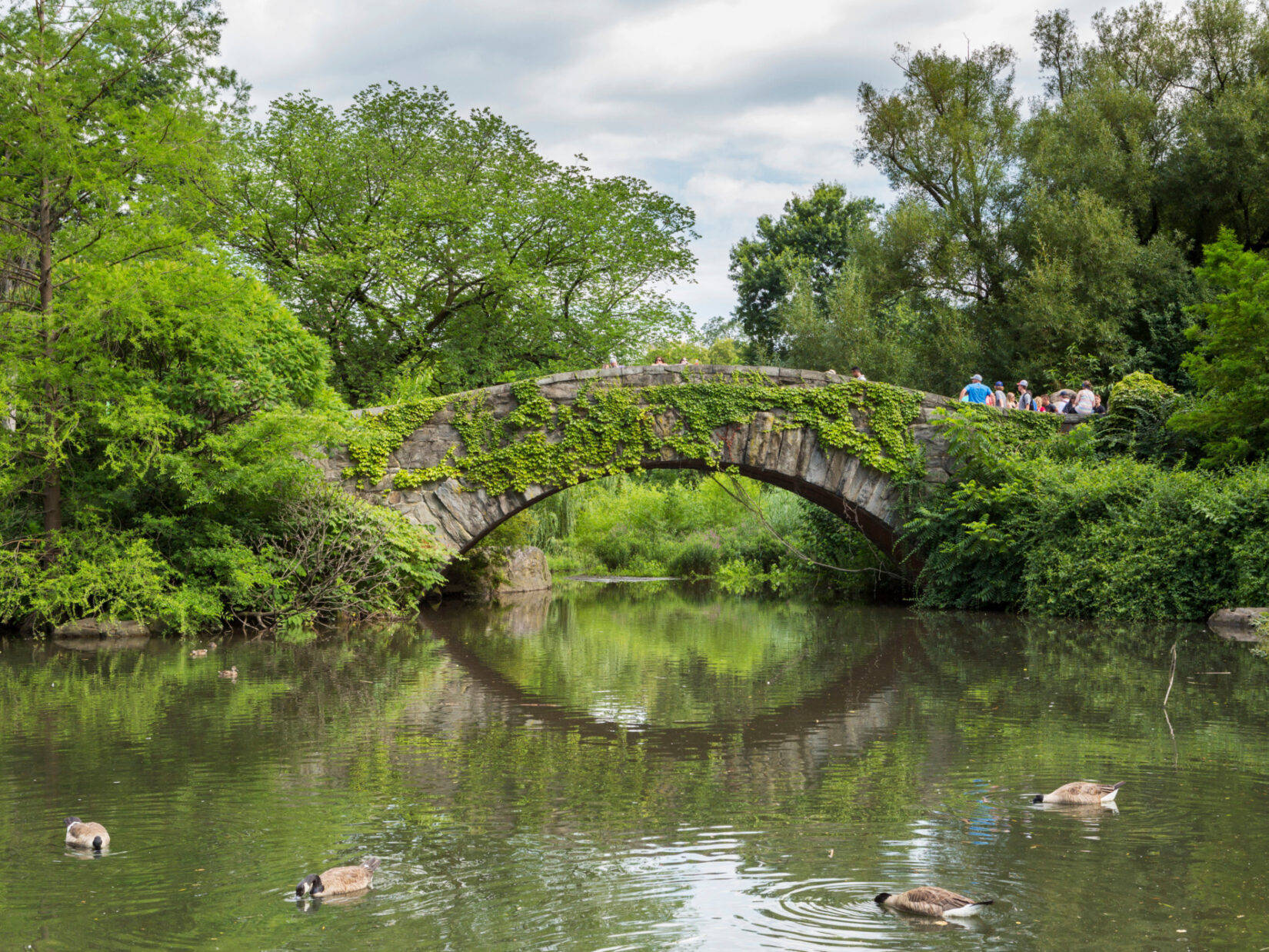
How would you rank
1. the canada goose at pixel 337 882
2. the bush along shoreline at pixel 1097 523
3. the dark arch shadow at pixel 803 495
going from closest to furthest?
the canada goose at pixel 337 882, the bush along shoreline at pixel 1097 523, the dark arch shadow at pixel 803 495

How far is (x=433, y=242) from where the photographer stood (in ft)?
81.6

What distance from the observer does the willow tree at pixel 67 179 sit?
13602 mm

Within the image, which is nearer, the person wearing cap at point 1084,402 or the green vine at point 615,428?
the green vine at point 615,428

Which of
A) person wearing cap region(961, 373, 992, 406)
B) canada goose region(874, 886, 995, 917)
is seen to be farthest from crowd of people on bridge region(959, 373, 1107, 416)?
canada goose region(874, 886, 995, 917)

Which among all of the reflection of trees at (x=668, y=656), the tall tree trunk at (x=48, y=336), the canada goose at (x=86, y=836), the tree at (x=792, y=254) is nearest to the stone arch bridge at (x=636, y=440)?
the reflection of trees at (x=668, y=656)

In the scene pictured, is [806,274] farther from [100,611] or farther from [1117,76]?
[100,611]

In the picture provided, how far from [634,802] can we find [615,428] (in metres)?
11.8

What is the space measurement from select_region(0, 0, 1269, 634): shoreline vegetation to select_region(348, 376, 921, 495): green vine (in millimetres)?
391

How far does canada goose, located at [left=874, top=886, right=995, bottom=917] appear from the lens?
4051 mm

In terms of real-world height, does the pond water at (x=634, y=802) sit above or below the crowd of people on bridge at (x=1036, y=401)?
below

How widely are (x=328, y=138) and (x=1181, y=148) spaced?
17.9 meters

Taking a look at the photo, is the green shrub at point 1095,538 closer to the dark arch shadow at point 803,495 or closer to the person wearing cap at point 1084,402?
the dark arch shadow at point 803,495

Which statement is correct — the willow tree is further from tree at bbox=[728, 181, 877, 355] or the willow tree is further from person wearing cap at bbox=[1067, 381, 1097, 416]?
tree at bbox=[728, 181, 877, 355]

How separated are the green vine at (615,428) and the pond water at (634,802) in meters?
5.83
